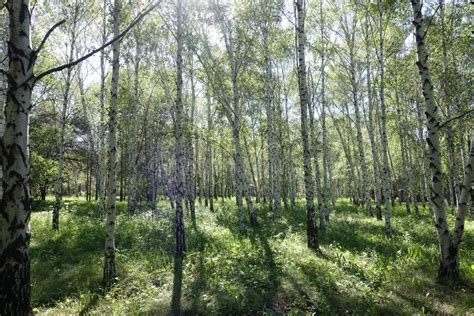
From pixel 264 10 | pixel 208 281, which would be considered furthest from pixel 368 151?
→ pixel 208 281

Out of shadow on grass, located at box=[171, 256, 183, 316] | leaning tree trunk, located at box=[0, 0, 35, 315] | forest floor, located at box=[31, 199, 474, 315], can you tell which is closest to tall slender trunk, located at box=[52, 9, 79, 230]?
forest floor, located at box=[31, 199, 474, 315]

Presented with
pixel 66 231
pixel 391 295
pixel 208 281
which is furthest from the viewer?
pixel 66 231

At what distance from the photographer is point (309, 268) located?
7.94m

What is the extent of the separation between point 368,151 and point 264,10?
97.7 feet

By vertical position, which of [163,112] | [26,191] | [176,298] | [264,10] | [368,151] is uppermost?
[264,10]

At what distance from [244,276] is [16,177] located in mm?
5812

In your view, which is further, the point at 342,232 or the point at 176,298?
the point at 342,232

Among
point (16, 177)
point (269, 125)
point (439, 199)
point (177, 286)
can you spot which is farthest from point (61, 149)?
point (439, 199)

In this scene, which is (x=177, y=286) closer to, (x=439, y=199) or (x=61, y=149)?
(x=439, y=199)

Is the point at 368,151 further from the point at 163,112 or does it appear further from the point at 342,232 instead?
the point at 342,232

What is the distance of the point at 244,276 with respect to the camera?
743 cm

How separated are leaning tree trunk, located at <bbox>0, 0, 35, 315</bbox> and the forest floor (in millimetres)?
3847

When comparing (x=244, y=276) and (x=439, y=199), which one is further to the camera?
(x=244, y=276)

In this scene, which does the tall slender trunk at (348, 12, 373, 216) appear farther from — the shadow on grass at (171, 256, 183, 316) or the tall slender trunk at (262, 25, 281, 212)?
the shadow on grass at (171, 256, 183, 316)
